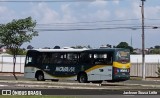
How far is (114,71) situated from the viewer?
35.0 m

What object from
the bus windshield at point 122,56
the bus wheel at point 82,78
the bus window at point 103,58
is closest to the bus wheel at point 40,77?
the bus wheel at point 82,78

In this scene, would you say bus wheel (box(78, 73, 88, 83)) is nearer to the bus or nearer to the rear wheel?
the bus

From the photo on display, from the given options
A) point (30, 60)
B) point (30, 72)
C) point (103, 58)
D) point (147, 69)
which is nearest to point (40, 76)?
point (30, 72)

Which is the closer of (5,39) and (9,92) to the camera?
(9,92)

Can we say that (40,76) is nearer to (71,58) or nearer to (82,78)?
(71,58)

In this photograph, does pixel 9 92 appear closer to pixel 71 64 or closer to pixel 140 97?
pixel 140 97

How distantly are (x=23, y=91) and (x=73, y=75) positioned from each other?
20241 mm

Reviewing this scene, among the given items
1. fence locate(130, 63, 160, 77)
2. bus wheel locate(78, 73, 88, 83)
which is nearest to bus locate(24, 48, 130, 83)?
bus wheel locate(78, 73, 88, 83)

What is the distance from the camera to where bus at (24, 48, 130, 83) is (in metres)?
35.1

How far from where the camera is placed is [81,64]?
36.4 meters

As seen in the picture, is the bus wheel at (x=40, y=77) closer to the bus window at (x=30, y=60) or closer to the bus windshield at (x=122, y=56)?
the bus window at (x=30, y=60)

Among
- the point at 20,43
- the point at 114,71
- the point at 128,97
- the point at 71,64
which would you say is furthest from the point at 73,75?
the point at 128,97

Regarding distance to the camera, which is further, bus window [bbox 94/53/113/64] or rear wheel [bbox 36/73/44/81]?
rear wheel [bbox 36/73/44/81]

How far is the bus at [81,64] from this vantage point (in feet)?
115
